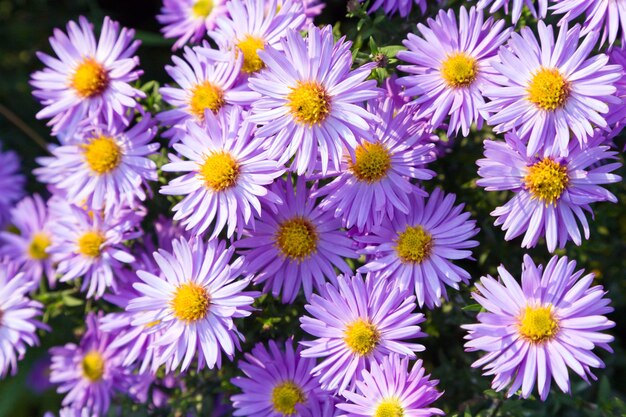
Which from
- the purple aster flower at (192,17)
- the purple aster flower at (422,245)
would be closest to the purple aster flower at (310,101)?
the purple aster flower at (422,245)

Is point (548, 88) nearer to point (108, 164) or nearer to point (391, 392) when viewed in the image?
point (391, 392)

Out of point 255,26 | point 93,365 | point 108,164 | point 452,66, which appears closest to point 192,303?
point 108,164

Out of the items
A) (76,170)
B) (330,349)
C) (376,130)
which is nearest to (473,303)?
(330,349)

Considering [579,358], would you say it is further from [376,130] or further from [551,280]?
[376,130]

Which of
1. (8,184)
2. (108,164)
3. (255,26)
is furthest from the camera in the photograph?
(8,184)

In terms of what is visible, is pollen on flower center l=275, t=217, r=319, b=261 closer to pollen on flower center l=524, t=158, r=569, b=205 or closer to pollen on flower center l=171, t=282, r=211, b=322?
pollen on flower center l=171, t=282, r=211, b=322

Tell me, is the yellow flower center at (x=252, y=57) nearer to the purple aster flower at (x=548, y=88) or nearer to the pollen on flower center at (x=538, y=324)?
the purple aster flower at (x=548, y=88)
